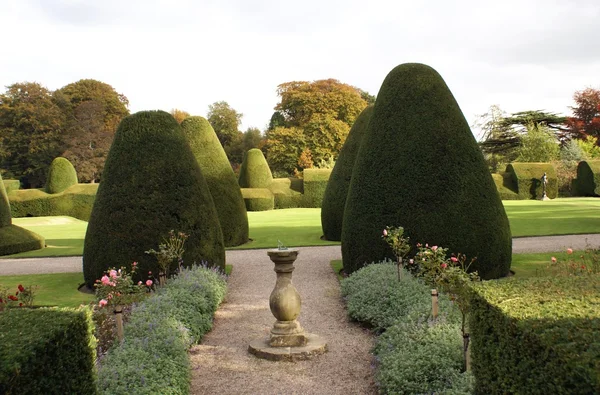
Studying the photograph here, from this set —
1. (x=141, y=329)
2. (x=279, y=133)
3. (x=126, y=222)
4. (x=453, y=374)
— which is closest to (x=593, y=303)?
(x=453, y=374)

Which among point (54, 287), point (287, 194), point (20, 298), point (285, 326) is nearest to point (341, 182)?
point (54, 287)

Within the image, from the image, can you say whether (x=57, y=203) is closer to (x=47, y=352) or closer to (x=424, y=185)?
(x=424, y=185)

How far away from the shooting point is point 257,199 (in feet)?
110

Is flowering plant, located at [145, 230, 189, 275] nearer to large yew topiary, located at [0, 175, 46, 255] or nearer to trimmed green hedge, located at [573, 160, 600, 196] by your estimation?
large yew topiary, located at [0, 175, 46, 255]

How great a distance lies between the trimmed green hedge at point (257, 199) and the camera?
33.6 meters

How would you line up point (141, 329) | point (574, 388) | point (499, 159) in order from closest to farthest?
point (574, 388) → point (141, 329) → point (499, 159)

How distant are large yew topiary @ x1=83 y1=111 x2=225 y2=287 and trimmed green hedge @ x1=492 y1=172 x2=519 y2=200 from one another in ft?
101

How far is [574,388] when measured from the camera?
268 cm

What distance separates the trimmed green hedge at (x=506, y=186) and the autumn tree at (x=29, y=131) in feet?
130

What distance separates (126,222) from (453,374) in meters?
6.99

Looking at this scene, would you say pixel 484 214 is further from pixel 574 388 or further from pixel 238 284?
→ pixel 574 388

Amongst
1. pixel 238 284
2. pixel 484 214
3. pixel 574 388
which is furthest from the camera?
pixel 238 284

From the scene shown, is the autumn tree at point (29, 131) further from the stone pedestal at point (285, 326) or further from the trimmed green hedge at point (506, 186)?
the stone pedestal at point (285, 326)

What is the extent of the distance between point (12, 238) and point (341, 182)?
11.5 metres
